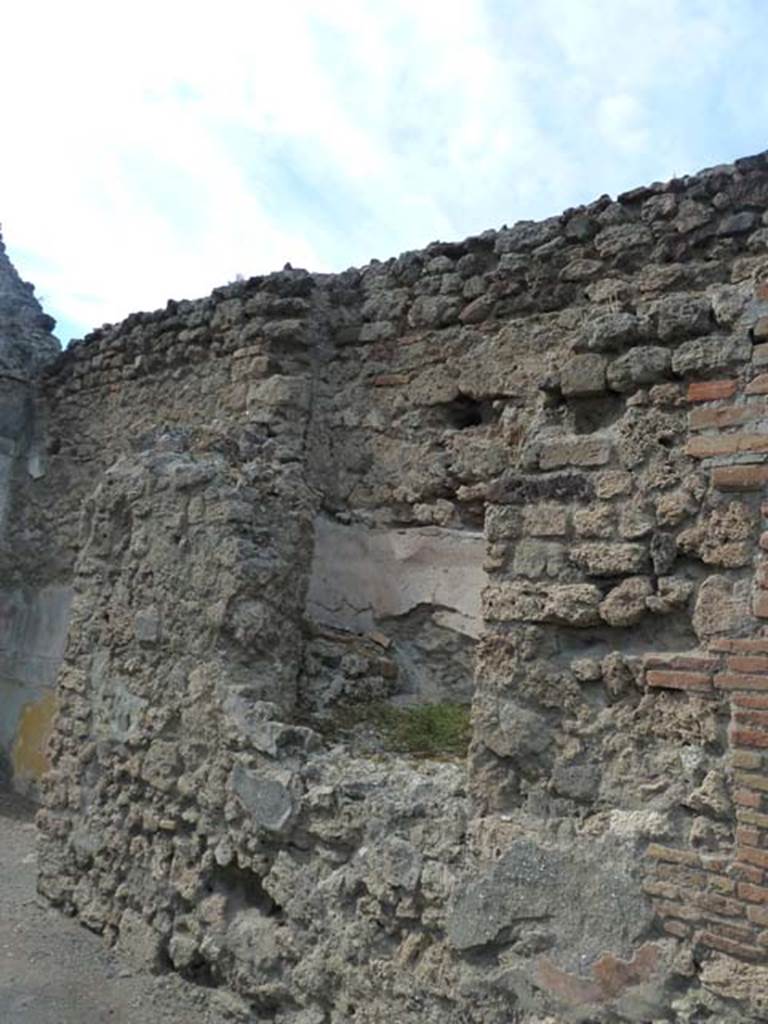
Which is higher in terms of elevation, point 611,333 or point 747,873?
point 611,333

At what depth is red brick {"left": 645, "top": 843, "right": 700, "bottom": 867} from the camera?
2291 millimetres

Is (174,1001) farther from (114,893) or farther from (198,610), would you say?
(198,610)

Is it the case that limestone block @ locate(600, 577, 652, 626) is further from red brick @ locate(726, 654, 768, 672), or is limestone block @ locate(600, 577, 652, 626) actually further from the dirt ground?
the dirt ground

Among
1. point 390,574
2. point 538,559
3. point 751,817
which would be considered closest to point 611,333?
point 538,559

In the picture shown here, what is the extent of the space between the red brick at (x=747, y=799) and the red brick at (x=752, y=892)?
0.57ft

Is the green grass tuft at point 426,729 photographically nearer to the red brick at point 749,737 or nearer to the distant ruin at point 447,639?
the distant ruin at point 447,639

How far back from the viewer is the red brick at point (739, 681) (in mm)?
2254

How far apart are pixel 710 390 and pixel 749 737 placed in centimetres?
87

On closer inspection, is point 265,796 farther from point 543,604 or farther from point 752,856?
point 752,856

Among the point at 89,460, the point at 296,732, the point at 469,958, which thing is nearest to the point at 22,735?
the point at 89,460

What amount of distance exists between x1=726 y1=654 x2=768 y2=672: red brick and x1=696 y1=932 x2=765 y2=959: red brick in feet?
2.00

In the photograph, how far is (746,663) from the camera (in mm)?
2287

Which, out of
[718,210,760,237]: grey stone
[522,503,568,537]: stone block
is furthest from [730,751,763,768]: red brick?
[718,210,760,237]: grey stone

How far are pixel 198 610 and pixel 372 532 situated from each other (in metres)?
1.63
